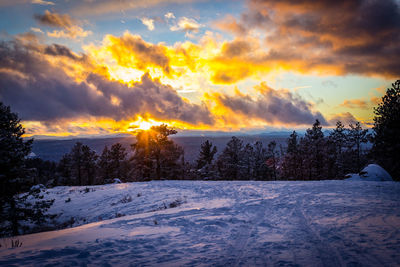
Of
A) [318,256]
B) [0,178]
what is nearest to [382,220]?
[318,256]

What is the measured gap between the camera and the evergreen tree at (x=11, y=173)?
39.0ft

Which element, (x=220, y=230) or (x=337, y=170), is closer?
(x=220, y=230)

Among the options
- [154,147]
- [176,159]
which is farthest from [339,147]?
[154,147]

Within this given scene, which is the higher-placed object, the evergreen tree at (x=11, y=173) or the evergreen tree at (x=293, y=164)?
the evergreen tree at (x=11, y=173)

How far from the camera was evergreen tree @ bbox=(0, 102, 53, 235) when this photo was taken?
1188 centimetres

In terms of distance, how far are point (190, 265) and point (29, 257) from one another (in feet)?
11.7

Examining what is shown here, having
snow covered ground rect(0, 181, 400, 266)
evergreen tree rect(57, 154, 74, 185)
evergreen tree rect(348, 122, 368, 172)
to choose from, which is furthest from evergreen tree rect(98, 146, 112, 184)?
evergreen tree rect(348, 122, 368, 172)

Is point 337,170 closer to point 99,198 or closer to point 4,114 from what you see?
point 99,198

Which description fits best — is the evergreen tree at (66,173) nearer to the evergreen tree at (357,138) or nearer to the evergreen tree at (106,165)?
the evergreen tree at (106,165)

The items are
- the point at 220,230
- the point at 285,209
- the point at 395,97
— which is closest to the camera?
the point at 220,230

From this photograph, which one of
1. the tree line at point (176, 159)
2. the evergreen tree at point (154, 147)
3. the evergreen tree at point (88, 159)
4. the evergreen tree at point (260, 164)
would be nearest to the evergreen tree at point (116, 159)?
the tree line at point (176, 159)

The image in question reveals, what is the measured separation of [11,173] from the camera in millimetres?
12273

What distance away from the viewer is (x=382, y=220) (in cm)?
665

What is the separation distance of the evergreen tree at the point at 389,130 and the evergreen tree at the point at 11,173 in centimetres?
3598
